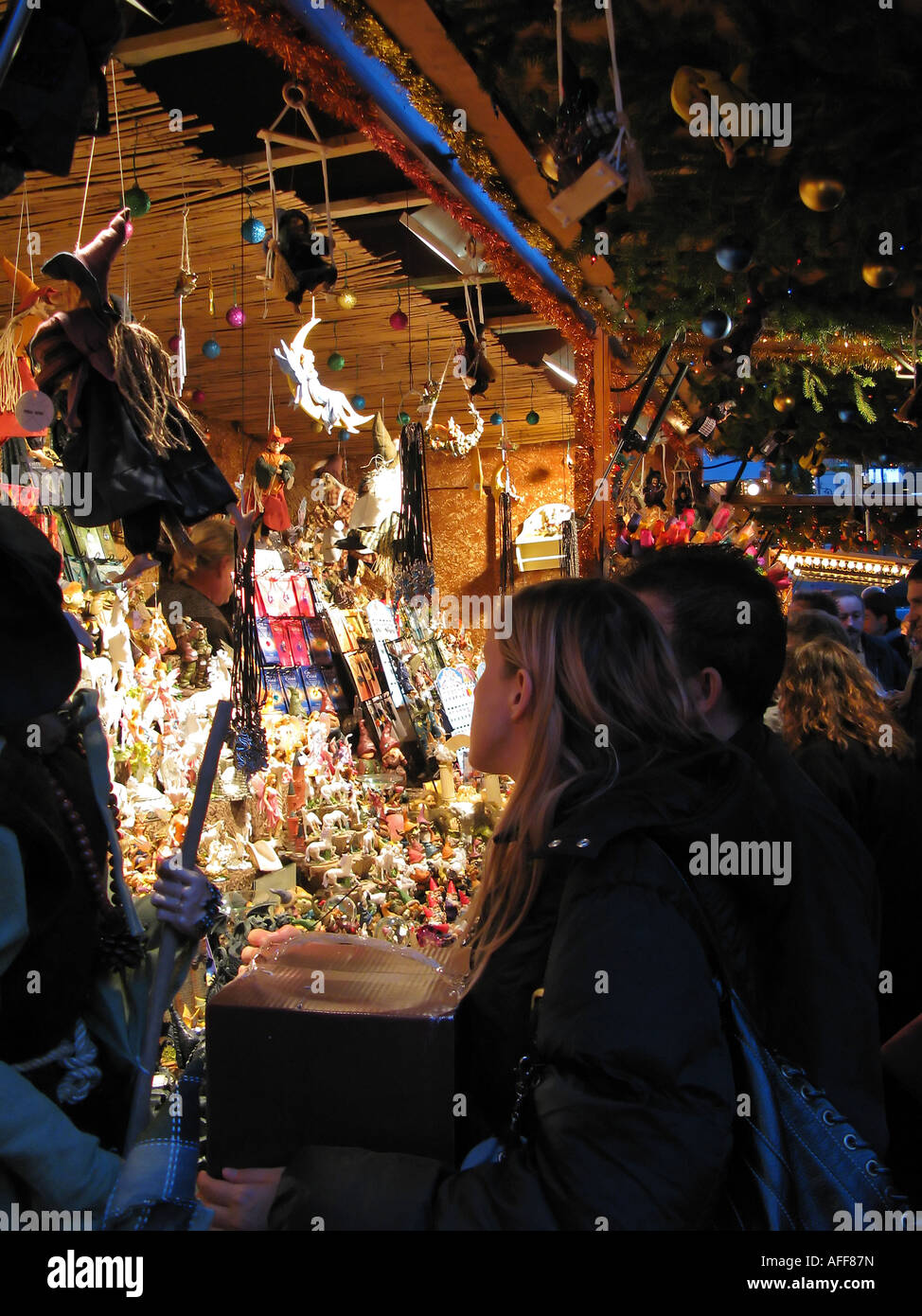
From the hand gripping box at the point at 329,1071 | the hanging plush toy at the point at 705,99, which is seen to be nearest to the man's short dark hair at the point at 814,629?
the hanging plush toy at the point at 705,99

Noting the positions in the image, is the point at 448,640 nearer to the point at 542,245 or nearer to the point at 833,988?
the point at 542,245

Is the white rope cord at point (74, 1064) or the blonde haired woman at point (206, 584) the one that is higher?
the blonde haired woman at point (206, 584)

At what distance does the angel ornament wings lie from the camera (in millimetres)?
3447

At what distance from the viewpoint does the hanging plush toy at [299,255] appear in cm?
261

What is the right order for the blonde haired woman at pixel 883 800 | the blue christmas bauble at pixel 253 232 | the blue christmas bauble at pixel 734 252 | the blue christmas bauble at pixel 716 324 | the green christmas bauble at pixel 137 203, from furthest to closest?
the blue christmas bauble at pixel 716 324
the blue christmas bauble at pixel 253 232
the green christmas bauble at pixel 137 203
the blue christmas bauble at pixel 734 252
the blonde haired woman at pixel 883 800

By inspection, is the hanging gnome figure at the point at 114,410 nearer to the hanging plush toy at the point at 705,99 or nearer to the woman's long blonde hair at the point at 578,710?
the woman's long blonde hair at the point at 578,710

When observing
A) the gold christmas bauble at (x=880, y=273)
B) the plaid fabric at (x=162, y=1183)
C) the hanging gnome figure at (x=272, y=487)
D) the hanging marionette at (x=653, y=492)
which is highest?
the gold christmas bauble at (x=880, y=273)

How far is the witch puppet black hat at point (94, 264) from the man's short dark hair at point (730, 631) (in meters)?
1.20

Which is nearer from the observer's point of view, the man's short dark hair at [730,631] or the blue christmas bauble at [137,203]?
the man's short dark hair at [730,631]

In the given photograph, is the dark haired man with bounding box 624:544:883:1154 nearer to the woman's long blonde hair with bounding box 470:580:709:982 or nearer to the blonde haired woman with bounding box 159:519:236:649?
the woman's long blonde hair with bounding box 470:580:709:982

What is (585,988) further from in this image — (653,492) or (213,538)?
(653,492)

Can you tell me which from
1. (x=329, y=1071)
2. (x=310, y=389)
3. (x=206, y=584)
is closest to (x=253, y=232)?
(x=310, y=389)

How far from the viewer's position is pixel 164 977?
3.99 feet

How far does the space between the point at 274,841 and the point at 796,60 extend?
2.91 meters
